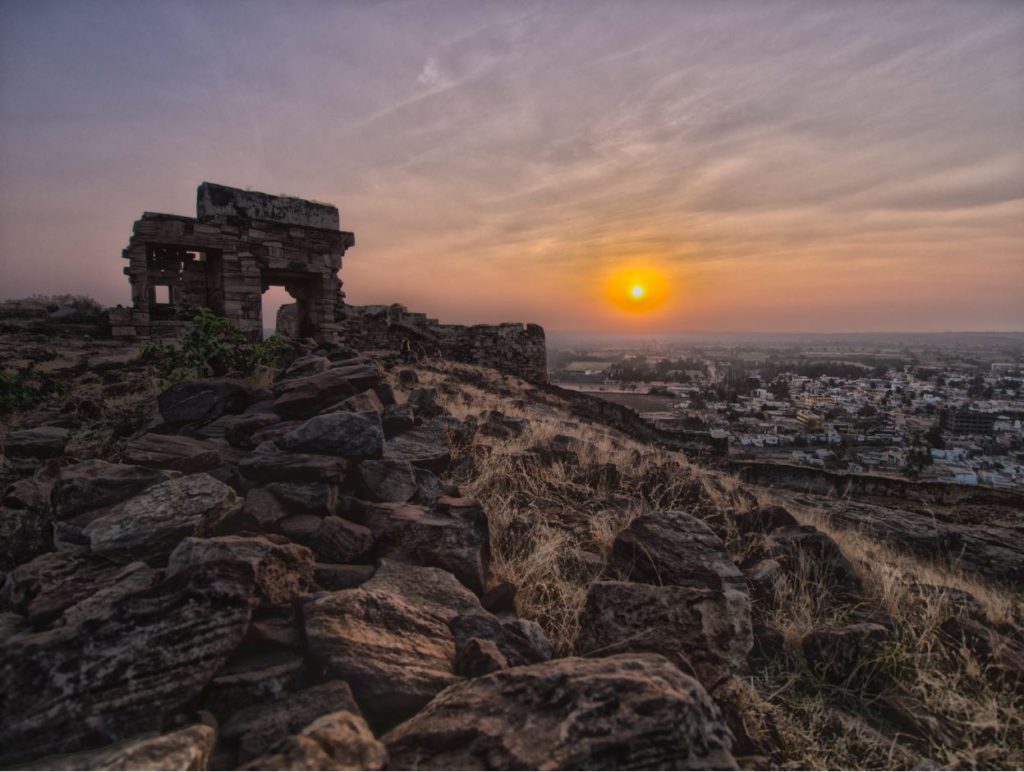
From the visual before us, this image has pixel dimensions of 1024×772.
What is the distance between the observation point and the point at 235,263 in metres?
10.7

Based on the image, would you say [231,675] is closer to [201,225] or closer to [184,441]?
[184,441]

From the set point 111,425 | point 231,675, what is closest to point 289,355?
point 111,425

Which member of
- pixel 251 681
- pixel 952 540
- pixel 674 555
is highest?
pixel 251 681

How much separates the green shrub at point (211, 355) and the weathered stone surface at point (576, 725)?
4.97 m

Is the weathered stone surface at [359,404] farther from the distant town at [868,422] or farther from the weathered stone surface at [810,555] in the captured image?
the distant town at [868,422]

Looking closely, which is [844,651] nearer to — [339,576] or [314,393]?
[339,576]

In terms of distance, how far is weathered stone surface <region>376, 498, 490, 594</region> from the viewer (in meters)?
2.75

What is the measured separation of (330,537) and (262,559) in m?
0.62

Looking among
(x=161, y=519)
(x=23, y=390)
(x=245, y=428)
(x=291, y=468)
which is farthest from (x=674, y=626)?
(x=23, y=390)

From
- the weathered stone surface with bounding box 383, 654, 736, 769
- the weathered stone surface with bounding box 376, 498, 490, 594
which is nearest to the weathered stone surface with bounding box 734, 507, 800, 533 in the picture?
the weathered stone surface with bounding box 376, 498, 490, 594

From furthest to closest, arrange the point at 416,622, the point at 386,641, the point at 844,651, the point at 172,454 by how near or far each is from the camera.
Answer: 1. the point at 172,454
2. the point at 844,651
3. the point at 416,622
4. the point at 386,641

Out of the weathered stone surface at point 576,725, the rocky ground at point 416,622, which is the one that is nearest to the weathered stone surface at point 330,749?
the rocky ground at point 416,622

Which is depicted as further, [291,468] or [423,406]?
[423,406]

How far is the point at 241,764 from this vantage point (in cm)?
147
